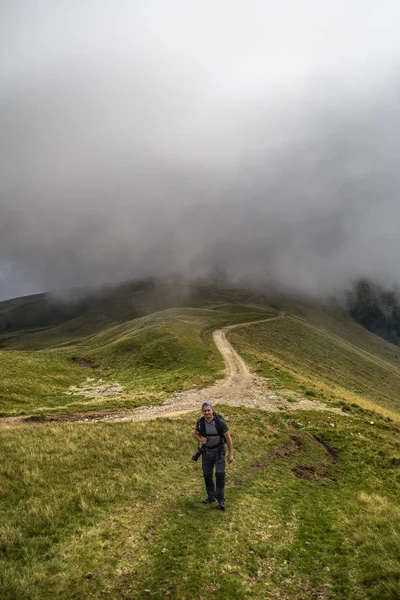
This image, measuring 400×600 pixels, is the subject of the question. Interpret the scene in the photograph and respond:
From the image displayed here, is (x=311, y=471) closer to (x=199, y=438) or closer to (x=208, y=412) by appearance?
(x=199, y=438)

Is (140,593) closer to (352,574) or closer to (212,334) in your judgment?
(352,574)

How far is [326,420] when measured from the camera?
2638 centimetres

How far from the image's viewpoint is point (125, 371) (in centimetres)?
5147

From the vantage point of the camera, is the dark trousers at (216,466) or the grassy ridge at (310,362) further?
the grassy ridge at (310,362)

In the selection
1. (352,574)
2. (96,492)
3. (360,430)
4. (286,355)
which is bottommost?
(286,355)

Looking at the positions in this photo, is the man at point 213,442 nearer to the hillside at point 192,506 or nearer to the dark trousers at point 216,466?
the dark trousers at point 216,466

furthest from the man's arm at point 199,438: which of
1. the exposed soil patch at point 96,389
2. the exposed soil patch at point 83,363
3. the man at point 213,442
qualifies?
the exposed soil patch at point 83,363

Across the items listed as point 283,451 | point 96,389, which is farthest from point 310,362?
point 283,451

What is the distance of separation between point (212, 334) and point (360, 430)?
5305 cm

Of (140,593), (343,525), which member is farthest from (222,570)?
(343,525)

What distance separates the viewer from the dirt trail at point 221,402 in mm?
25641

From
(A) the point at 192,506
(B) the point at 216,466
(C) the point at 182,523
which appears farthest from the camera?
(A) the point at 192,506

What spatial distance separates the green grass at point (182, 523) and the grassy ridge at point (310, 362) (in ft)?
87.9

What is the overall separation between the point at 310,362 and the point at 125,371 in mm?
40432
